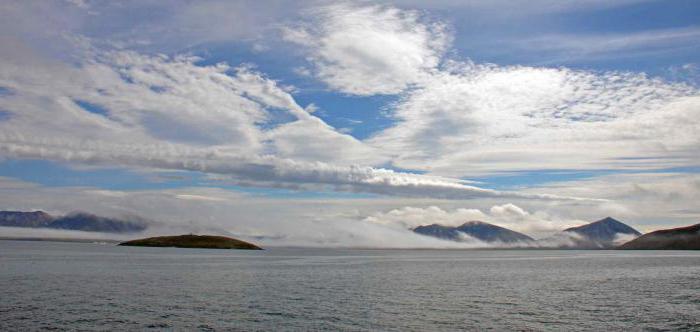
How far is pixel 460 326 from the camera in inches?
2458

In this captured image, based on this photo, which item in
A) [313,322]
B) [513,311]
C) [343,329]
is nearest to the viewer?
[343,329]

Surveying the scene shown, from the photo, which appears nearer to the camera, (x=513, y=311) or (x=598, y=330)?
(x=598, y=330)

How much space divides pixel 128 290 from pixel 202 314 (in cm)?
3433

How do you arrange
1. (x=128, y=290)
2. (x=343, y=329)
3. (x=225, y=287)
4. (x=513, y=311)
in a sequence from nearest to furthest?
(x=343, y=329) → (x=513, y=311) → (x=128, y=290) → (x=225, y=287)

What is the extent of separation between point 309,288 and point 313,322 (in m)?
44.6

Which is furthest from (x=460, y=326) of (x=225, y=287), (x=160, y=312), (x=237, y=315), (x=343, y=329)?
(x=225, y=287)

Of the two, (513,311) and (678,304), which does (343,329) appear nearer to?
(513,311)

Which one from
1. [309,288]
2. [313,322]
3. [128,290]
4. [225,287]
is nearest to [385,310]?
[313,322]

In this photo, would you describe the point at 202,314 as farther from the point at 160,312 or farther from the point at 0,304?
the point at 0,304

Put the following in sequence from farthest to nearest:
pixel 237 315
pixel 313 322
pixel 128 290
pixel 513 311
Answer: pixel 128 290 → pixel 513 311 → pixel 237 315 → pixel 313 322

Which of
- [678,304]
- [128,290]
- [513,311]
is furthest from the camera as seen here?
[128,290]

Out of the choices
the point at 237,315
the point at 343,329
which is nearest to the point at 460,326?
the point at 343,329

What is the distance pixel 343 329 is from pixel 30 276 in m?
92.2

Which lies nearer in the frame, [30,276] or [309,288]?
[309,288]
